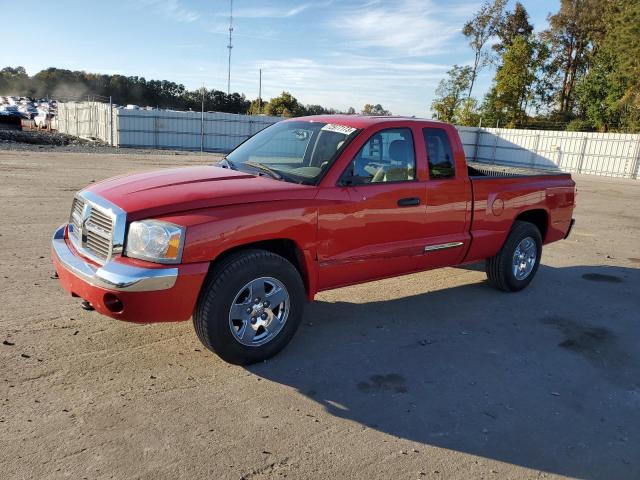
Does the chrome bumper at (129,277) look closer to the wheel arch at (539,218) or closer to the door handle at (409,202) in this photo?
the door handle at (409,202)

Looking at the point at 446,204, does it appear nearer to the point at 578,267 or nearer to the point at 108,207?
the point at 108,207

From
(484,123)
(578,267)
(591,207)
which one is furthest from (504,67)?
(578,267)

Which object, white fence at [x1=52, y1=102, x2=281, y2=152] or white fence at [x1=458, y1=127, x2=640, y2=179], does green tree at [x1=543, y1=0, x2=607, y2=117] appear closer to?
white fence at [x1=458, y1=127, x2=640, y2=179]

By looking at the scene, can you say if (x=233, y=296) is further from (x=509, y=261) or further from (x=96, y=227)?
(x=509, y=261)

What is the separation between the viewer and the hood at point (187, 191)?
3562 millimetres

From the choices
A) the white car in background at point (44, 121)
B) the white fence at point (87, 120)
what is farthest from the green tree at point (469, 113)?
the white car in background at point (44, 121)

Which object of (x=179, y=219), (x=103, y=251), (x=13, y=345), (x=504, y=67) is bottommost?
(x=13, y=345)

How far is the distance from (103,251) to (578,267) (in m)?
6.69

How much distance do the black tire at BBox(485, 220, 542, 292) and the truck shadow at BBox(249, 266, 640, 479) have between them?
0.21 m

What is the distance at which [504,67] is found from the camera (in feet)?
152

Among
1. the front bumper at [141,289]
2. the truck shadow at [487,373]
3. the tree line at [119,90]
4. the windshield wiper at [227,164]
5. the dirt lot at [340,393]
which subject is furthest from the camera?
the tree line at [119,90]

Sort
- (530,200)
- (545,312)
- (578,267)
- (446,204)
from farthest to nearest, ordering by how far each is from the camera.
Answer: (578,267) → (530,200) → (545,312) → (446,204)

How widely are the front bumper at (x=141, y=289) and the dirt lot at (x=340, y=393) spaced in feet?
1.71

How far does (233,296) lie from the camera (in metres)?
3.69
